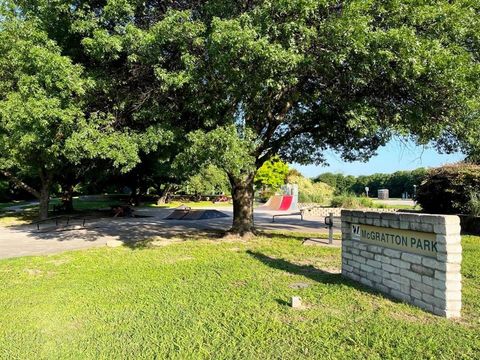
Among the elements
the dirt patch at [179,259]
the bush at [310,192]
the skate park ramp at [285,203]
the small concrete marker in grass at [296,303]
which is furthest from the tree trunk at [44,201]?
the bush at [310,192]

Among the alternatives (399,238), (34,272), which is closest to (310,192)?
(34,272)

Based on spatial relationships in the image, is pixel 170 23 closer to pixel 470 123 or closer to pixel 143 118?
pixel 143 118

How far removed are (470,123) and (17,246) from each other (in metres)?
12.0

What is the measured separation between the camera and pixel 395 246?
5.62m

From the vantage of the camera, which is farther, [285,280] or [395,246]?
[285,280]

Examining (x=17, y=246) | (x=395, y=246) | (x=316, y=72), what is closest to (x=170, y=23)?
(x=316, y=72)

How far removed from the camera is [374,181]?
181 feet

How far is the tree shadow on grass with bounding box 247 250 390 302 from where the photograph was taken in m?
6.21

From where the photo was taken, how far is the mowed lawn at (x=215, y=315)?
397 centimetres

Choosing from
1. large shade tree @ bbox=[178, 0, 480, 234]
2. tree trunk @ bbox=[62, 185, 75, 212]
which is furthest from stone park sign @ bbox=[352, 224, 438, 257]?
tree trunk @ bbox=[62, 185, 75, 212]

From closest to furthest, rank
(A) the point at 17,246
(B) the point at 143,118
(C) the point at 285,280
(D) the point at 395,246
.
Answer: (D) the point at 395,246, (C) the point at 285,280, (B) the point at 143,118, (A) the point at 17,246

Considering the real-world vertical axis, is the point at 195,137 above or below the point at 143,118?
below

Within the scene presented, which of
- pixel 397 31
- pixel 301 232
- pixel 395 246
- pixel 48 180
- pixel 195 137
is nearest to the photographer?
pixel 395 246

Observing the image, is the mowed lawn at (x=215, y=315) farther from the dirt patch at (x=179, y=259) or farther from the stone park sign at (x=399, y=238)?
the stone park sign at (x=399, y=238)
